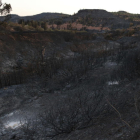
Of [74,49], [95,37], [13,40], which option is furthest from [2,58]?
[95,37]

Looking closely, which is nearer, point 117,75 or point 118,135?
point 118,135

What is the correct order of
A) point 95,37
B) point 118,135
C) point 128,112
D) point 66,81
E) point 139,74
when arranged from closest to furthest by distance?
point 118,135 < point 128,112 < point 139,74 < point 66,81 < point 95,37

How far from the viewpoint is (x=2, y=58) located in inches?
776

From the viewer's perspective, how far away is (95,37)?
3950 cm

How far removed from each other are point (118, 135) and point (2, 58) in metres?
18.3

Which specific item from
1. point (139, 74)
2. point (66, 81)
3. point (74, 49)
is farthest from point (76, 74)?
point (74, 49)

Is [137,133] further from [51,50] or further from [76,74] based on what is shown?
[51,50]

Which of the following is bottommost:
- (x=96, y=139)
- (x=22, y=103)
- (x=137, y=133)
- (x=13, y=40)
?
(x=22, y=103)

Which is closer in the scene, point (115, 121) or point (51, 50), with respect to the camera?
point (115, 121)

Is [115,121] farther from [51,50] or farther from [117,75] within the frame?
[51,50]

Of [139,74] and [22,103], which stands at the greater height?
[139,74]

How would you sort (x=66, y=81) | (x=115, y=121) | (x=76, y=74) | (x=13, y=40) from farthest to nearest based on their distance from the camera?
1. (x=13, y=40)
2. (x=76, y=74)
3. (x=66, y=81)
4. (x=115, y=121)

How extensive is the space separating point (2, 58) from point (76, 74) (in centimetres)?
1049

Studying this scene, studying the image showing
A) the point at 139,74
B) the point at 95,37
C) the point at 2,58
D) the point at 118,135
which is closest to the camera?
the point at 118,135
